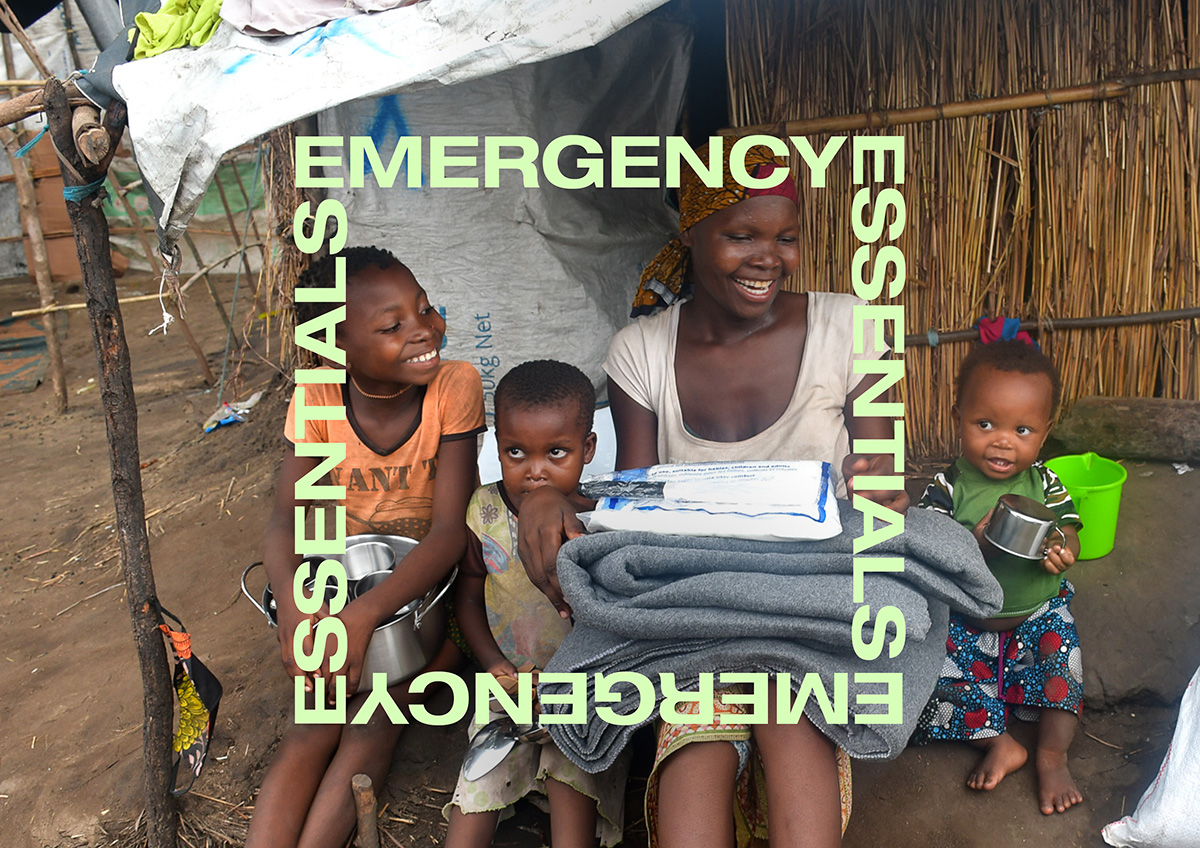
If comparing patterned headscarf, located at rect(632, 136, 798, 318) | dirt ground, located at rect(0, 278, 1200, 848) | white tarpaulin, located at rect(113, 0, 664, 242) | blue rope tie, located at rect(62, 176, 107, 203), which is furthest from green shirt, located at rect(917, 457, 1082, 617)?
blue rope tie, located at rect(62, 176, 107, 203)

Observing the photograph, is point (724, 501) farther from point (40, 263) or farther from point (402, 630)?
point (40, 263)

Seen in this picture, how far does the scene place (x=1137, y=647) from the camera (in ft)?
7.11

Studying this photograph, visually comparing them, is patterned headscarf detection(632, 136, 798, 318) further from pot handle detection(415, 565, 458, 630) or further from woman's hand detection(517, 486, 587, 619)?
pot handle detection(415, 565, 458, 630)

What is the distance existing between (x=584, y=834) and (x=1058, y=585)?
112 cm

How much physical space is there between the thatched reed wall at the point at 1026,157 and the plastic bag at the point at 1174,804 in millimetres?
1529

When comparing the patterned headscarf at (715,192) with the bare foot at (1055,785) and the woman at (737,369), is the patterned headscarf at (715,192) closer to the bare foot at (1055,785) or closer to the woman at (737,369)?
the woman at (737,369)

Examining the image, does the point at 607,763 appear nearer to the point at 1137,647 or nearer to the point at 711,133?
the point at 1137,647

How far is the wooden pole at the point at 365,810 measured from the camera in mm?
1953

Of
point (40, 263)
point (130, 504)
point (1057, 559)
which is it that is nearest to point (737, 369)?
point (1057, 559)

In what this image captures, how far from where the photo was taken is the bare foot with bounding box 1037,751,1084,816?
186cm

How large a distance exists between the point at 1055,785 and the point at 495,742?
1183 millimetres

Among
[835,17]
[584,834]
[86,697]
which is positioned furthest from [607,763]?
[835,17]

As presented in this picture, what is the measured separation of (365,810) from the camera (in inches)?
77.5

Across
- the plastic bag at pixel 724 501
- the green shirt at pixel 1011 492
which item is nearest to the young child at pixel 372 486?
the plastic bag at pixel 724 501
